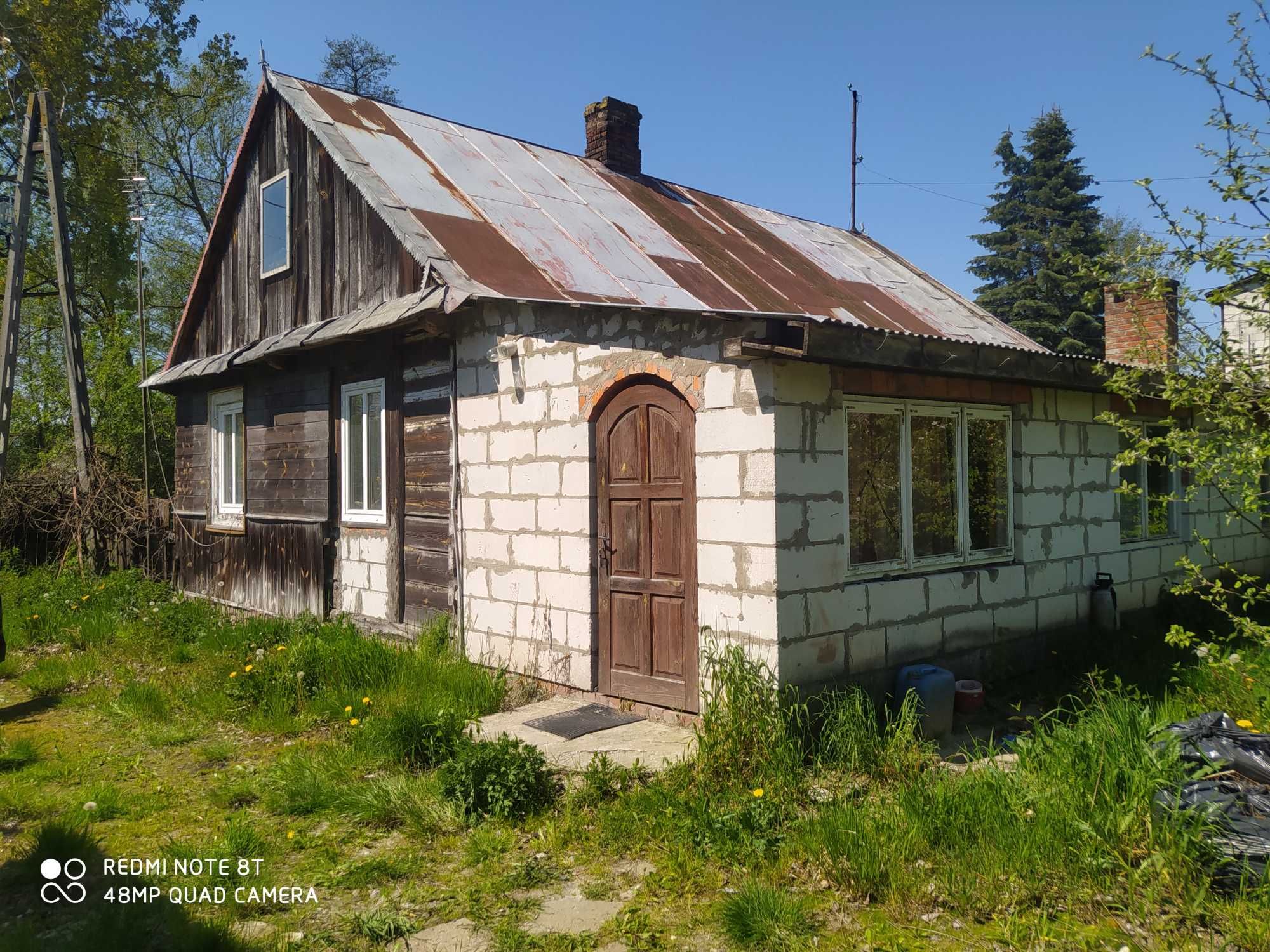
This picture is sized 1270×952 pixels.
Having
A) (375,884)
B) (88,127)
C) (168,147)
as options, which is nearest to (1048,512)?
(375,884)

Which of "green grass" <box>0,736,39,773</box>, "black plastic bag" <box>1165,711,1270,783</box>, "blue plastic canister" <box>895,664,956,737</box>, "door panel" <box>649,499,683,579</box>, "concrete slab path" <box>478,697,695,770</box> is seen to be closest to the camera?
"black plastic bag" <box>1165,711,1270,783</box>

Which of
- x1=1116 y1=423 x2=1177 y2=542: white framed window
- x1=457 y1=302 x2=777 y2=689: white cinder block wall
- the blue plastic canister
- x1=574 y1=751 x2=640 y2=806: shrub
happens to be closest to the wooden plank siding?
x1=457 y1=302 x2=777 y2=689: white cinder block wall

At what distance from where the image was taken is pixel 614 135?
12.9 m

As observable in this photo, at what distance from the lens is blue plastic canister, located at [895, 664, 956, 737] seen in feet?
20.5

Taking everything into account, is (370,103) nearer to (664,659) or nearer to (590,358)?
(590,358)

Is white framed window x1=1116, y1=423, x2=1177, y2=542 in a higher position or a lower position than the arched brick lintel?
lower

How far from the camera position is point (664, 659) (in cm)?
660

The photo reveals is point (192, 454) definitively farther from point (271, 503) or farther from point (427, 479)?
point (427, 479)

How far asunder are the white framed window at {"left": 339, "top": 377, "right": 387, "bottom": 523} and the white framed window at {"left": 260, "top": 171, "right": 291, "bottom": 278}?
228 centimetres

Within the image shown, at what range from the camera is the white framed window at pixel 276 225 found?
11141 millimetres

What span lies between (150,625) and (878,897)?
8.99 metres

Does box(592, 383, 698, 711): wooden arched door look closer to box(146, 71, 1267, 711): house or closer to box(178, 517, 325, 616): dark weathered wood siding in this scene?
box(146, 71, 1267, 711): house

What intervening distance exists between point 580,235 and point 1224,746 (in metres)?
7.43
